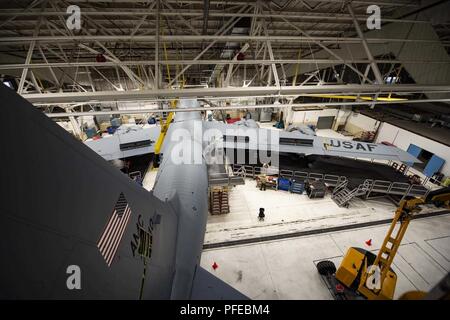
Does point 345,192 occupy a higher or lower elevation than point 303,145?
lower

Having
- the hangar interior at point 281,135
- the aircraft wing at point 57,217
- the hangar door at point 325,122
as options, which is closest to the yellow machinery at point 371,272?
the hangar interior at point 281,135

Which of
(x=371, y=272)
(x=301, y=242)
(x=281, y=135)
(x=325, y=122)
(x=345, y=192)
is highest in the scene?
(x=281, y=135)

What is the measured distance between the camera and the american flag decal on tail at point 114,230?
2.29 metres

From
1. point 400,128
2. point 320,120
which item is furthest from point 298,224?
point 320,120

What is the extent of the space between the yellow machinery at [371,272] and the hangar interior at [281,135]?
0.10 metres

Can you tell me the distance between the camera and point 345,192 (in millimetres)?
13516

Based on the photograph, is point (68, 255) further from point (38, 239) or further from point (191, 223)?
point (191, 223)

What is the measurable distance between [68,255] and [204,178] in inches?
340

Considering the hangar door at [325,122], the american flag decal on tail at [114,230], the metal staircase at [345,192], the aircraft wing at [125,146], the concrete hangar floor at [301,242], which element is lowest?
the concrete hangar floor at [301,242]

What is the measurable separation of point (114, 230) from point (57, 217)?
87 centimetres

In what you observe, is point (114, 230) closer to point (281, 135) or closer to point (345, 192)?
point (281, 135)

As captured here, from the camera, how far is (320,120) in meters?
27.8

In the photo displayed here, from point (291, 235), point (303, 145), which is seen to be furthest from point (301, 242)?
point (303, 145)

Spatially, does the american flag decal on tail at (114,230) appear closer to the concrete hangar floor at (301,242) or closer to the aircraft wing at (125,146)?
the concrete hangar floor at (301,242)
